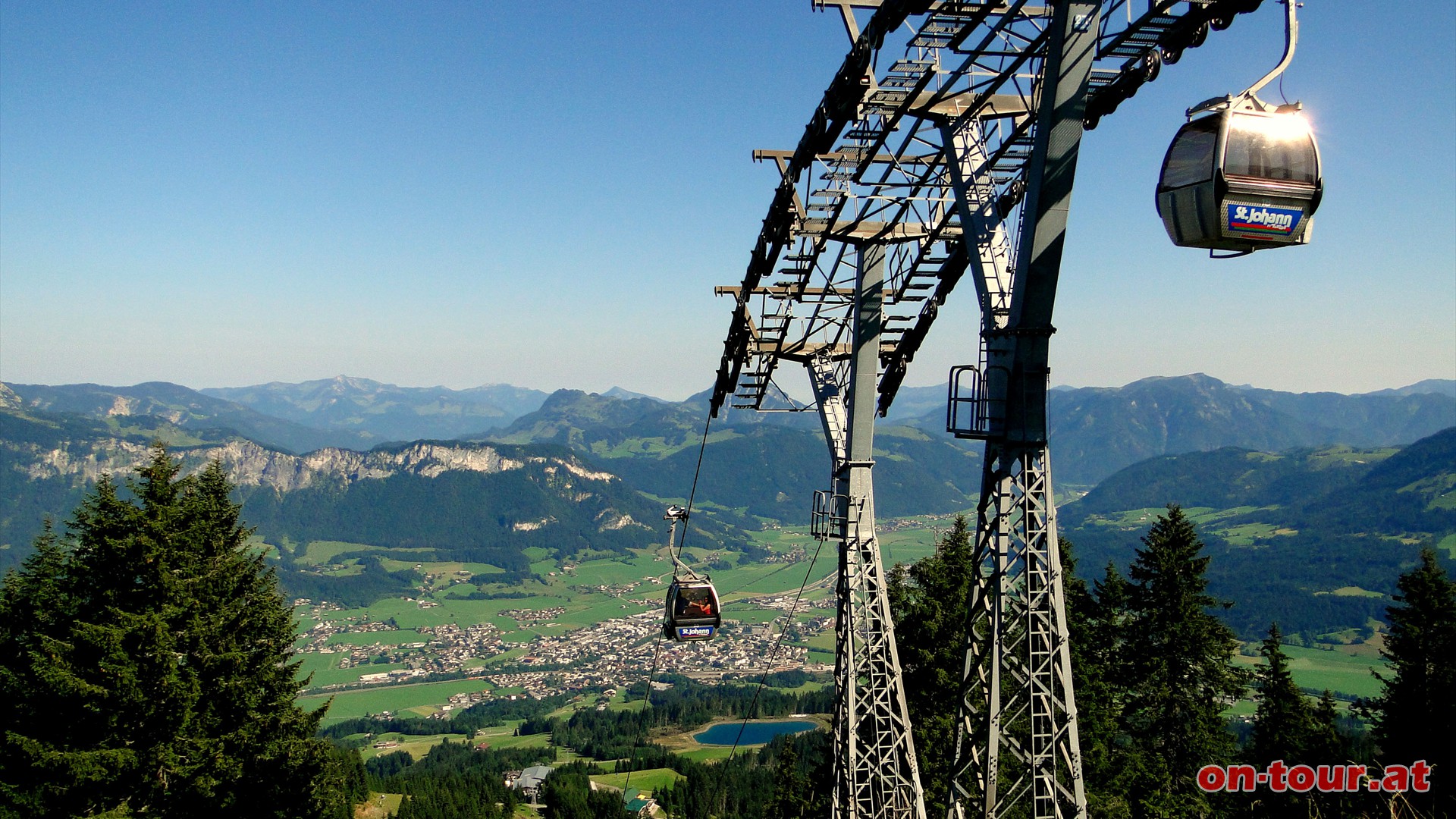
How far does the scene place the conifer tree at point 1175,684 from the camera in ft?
81.7

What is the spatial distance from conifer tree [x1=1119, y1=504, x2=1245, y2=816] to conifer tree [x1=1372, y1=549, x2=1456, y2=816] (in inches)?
162

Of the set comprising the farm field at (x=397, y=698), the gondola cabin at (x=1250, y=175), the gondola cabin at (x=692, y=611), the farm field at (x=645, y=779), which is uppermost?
the gondola cabin at (x=1250, y=175)

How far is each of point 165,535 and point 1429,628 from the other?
34.2 metres

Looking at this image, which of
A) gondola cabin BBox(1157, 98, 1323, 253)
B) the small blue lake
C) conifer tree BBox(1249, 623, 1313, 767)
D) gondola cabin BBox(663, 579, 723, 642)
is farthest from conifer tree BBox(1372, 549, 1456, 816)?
the small blue lake

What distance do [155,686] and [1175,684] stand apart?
2594 cm

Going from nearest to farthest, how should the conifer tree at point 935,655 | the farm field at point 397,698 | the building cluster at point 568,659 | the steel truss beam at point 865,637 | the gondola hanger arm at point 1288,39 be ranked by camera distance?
1. the gondola hanger arm at point 1288,39
2. the steel truss beam at point 865,637
3. the conifer tree at point 935,655
4. the farm field at point 397,698
5. the building cluster at point 568,659

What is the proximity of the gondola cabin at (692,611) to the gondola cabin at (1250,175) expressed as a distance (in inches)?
498

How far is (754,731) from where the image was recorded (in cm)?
12344

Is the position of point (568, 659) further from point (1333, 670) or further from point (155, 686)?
point (155, 686)

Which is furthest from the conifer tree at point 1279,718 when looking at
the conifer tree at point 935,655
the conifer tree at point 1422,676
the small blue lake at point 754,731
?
the small blue lake at point 754,731

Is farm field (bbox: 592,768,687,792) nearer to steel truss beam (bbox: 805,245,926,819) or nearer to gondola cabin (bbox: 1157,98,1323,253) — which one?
steel truss beam (bbox: 805,245,926,819)

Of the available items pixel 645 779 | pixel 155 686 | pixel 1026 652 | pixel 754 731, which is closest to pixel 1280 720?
pixel 1026 652

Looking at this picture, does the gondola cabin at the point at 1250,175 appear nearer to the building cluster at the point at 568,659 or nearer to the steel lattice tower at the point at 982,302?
the steel lattice tower at the point at 982,302

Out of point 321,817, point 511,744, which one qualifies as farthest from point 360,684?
point 321,817
